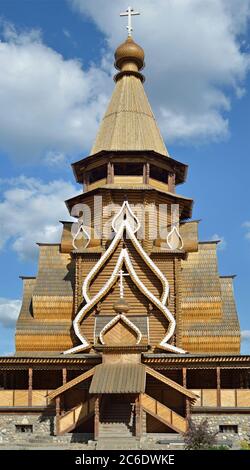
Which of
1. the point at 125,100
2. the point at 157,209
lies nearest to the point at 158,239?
the point at 157,209

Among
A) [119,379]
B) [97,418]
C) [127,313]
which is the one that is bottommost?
[97,418]

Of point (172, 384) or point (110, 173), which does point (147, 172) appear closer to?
point (110, 173)

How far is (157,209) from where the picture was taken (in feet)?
82.5

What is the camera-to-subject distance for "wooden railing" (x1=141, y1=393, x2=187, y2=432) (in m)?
18.5

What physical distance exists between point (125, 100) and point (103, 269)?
8849mm

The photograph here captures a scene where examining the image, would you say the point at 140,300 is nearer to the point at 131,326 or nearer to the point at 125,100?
the point at 131,326

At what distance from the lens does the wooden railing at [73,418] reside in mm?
18766

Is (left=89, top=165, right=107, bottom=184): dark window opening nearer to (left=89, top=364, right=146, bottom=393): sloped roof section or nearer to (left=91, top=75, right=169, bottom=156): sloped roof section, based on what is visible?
(left=91, top=75, right=169, bottom=156): sloped roof section

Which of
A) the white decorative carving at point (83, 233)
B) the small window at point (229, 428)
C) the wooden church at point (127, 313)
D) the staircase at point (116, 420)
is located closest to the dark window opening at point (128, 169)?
the wooden church at point (127, 313)

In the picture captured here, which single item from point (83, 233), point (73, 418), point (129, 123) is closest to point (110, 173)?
point (83, 233)

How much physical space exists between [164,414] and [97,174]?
1195cm

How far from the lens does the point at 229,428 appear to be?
19.7m

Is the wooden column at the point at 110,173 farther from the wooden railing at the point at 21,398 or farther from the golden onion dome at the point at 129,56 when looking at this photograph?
the wooden railing at the point at 21,398

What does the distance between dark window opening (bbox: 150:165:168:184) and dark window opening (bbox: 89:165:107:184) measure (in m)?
2.06
